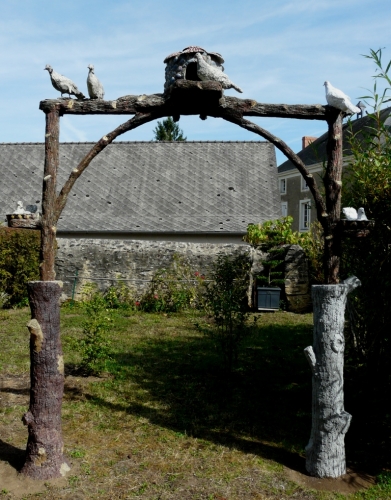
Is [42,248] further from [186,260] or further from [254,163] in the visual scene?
[254,163]

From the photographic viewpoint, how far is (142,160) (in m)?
18.0

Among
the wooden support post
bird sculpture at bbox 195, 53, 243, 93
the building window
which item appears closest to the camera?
the wooden support post

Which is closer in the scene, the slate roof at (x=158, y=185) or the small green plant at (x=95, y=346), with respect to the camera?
the small green plant at (x=95, y=346)

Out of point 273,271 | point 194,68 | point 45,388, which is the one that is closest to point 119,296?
point 273,271

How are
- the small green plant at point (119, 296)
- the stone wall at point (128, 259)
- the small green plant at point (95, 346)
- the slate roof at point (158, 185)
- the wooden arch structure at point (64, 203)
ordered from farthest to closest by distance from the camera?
the slate roof at point (158, 185) → the stone wall at point (128, 259) → the small green plant at point (119, 296) → the small green plant at point (95, 346) → the wooden arch structure at point (64, 203)

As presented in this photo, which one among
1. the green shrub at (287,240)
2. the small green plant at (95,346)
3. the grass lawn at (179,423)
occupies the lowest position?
the grass lawn at (179,423)

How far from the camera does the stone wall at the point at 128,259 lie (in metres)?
12.0

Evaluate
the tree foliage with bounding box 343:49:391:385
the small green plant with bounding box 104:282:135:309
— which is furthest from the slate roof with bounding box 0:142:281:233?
the tree foliage with bounding box 343:49:391:385

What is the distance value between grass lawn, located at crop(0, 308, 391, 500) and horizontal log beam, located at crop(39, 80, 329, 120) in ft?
9.66

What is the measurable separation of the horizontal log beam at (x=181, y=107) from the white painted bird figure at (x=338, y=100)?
102mm

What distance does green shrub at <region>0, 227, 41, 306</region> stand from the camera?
1130 cm

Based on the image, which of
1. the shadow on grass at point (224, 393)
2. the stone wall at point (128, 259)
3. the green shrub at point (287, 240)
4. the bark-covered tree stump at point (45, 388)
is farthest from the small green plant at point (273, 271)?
the bark-covered tree stump at point (45, 388)

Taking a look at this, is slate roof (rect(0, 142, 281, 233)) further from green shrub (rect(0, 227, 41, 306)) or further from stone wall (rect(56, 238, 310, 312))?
green shrub (rect(0, 227, 41, 306))

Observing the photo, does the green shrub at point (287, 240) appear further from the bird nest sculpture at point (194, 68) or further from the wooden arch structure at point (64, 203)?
the bird nest sculpture at point (194, 68)
